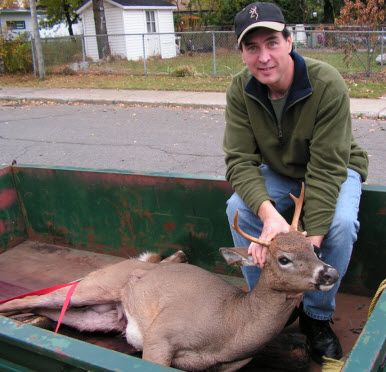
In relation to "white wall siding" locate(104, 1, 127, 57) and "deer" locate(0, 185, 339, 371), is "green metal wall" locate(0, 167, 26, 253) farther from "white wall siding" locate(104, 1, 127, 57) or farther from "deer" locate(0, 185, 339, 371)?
"white wall siding" locate(104, 1, 127, 57)

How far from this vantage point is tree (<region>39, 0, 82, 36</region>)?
28.2 m

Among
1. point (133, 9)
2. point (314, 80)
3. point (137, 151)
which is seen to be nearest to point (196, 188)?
point (314, 80)

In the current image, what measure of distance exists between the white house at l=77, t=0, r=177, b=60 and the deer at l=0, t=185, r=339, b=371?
2131 cm

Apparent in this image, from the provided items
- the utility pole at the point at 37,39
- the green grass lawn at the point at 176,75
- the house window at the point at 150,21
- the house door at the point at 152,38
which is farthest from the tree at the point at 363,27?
the house window at the point at 150,21

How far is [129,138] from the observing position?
28.2 feet

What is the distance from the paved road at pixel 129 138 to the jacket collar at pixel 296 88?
3.33m

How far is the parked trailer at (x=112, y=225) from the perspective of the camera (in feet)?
10.1

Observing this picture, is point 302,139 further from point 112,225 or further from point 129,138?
point 129,138

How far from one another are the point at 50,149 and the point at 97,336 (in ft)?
18.0

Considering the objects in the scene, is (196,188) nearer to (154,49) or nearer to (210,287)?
(210,287)

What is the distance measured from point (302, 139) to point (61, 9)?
30445 mm

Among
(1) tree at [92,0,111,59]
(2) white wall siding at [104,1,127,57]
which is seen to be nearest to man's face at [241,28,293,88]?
(1) tree at [92,0,111,59]

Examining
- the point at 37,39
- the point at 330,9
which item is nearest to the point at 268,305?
the point at 37,39

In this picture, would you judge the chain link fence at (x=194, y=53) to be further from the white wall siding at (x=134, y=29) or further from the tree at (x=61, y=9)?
→ the tree at (x=61, y=9)
